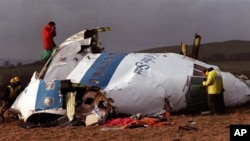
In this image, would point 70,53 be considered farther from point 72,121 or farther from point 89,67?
point 72,121

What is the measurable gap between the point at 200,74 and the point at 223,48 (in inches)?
2474

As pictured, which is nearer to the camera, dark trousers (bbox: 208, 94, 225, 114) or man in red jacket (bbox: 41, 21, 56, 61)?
dark trousers (bbox: 208, 94, 225, 114)

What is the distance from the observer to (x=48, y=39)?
17062mm

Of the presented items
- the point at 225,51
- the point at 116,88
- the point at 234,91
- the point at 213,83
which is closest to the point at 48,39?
the point at 116,88

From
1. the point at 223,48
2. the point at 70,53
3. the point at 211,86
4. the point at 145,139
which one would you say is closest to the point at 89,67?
the point at 70,53

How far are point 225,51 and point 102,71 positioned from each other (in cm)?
6073

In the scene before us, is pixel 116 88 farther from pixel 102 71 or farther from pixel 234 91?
pixel 234 91

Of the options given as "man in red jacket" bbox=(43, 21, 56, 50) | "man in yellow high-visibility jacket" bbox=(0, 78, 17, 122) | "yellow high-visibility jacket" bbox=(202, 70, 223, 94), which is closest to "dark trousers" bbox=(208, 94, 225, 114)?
"yellow high-visibility jacket" bbox=(202, 70, 223, 94)

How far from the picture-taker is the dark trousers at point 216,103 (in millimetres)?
14484

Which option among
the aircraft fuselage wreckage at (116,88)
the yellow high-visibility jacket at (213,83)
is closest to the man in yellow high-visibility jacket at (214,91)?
the yellow high-visibility jacket at (213,83)

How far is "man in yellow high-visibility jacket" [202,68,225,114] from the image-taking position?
14.5 m

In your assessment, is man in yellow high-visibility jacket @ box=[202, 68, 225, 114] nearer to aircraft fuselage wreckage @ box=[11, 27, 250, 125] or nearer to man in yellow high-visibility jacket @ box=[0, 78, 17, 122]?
aircraft fuselage wreckage @ box=[11, 27, 250, 125]

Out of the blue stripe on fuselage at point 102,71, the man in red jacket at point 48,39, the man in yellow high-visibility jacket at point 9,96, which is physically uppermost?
the man in red jacket at point 48,39

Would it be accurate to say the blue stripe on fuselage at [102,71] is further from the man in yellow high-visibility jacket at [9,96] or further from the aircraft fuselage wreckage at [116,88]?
the man in yellow high-visibility jacket at [9,96]
